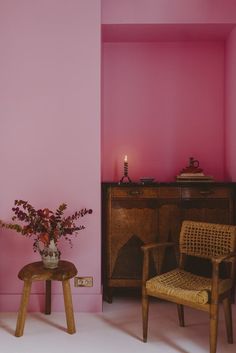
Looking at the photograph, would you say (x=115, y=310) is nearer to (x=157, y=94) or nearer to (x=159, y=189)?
(x=159, y=189)

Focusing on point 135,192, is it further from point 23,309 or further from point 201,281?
point 23,309

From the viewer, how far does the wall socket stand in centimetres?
324

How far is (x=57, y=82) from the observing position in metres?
3.22

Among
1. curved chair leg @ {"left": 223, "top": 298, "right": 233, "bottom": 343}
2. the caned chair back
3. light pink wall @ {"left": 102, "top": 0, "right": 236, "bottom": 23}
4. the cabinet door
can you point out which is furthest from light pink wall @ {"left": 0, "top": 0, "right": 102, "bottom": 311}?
curved chair leg @ {"left": 223, "top": 298, "right": 233, "bottom": 343}

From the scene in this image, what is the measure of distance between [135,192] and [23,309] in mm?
1358

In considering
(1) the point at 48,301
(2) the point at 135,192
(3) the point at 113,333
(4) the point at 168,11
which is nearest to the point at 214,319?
(3) the point at 113,333

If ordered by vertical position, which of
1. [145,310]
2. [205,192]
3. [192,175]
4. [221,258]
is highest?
[192,175]

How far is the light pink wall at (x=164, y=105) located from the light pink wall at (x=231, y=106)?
127 mm

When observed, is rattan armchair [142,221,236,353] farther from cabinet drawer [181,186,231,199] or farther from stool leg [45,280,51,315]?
stool leg [45,280,51,315]

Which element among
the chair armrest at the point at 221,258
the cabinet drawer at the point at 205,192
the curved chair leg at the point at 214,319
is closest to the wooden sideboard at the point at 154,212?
the cabinet drawer at the point at 205,192

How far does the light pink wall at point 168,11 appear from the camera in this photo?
3408 mm

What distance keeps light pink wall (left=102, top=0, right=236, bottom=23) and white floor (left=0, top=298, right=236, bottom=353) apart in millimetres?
2661

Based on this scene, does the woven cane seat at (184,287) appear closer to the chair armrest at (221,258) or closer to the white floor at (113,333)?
the chair armrest at (221,258)

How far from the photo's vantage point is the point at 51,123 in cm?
323
